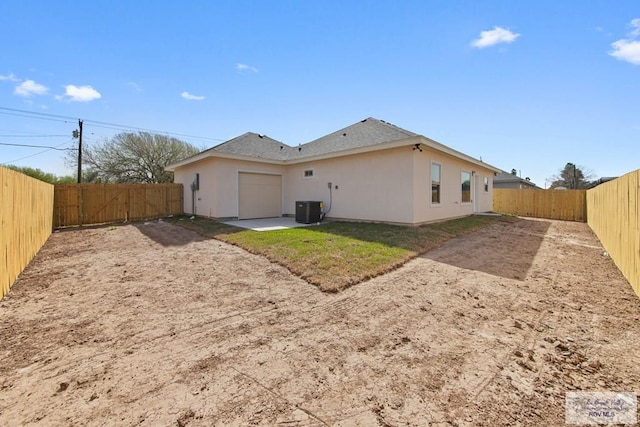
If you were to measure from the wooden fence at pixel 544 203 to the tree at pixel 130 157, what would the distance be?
2475cm

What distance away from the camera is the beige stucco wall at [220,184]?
11.2 meters

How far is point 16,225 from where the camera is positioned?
447 cm

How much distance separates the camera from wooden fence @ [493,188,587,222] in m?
14.6

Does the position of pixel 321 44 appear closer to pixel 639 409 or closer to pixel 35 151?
pixel 639 409

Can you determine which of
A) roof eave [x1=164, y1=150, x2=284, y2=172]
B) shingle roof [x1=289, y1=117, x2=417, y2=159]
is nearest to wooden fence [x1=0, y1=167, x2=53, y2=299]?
roof eave [x1=164, y1=150, x2=284, y2=172]

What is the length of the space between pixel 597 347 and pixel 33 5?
12724 millimetres

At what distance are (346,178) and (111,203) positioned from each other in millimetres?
10444

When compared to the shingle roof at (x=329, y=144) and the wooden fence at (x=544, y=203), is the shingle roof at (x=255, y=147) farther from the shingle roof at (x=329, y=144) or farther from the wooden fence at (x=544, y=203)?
the wooden fence at (x=544, y=203)

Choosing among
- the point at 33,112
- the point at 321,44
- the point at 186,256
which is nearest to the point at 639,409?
the point at 186,256

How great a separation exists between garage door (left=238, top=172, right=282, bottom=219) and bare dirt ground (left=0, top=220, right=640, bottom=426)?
23.8ft

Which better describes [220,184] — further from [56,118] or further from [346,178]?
[56,118]

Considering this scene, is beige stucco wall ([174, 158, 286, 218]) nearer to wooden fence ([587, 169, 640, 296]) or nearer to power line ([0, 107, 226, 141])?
wooden fence ([587, 169, 640, 296])

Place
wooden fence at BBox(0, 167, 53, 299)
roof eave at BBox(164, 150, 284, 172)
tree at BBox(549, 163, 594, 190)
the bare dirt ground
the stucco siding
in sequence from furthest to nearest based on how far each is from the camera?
tree at BBox(549, 163, 594, 190), roof eave at BBox(164, 150, 284, 172), the stucco siding, wooden fence at BBox(0, 167, 53, 299), the bare dirt ground

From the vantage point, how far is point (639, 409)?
1729 millimetres
